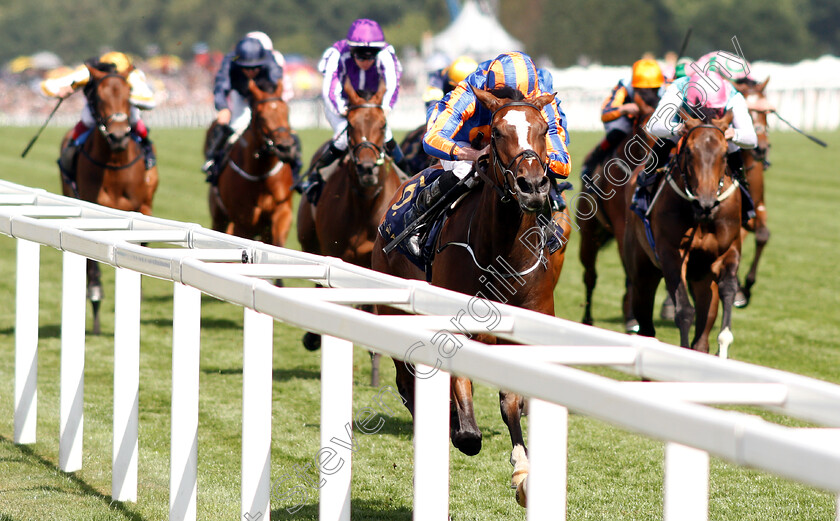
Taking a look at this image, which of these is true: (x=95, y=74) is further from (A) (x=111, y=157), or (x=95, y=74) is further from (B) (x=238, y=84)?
(B) (x=238, y=84)

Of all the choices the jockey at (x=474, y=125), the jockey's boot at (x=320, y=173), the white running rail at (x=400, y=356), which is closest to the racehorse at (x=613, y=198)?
the jockey's boot at (x=320, y=173)

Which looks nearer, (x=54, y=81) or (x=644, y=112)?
(x=644, y=112)

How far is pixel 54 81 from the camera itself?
1025 cm

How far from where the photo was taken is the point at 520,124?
14.5 ft

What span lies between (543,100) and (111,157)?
596 centimetres

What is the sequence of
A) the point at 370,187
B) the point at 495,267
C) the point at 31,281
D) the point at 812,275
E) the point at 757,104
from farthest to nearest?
the point at 812,275 < the point at 757,104 < the point at 370,187 < the point at 31,281 < the point at 495,267

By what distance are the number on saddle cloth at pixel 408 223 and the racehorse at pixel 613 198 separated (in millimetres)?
3139

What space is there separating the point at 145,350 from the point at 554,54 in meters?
60.0

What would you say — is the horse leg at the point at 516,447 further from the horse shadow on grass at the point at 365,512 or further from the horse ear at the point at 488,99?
the horse ear at the point at 488,99

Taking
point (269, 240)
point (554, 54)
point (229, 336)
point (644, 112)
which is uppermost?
point (554, 54)

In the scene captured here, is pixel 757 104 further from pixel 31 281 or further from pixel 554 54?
pixel 554 54

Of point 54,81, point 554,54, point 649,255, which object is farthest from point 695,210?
point 554,54

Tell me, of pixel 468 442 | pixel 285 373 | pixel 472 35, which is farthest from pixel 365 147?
pixel 472 35

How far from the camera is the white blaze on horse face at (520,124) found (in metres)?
4.37
